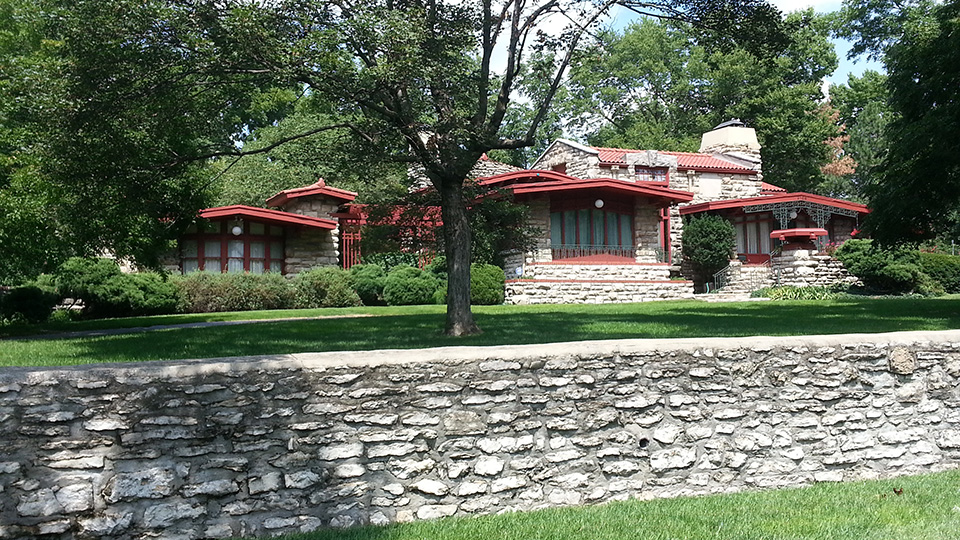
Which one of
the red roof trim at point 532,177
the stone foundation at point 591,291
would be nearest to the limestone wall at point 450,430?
the stone foundation at point 591,291

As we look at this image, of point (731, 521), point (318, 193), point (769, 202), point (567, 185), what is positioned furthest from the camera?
point (769, 202)

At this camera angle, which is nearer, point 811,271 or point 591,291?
point 591,291

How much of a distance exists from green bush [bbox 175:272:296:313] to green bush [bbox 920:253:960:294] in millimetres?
19965

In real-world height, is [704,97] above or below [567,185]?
above

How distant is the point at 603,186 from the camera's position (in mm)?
22781

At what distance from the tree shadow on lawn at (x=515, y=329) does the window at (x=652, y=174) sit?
13616mm

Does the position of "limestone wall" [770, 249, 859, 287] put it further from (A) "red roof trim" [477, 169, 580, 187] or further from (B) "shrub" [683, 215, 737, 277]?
(A) "red roof trim" [477, 169, 580, 187]

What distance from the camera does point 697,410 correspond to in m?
5.48

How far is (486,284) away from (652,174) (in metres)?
12.0

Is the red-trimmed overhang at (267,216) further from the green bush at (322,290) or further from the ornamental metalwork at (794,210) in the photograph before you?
the ornamental metalwork at (794,210)

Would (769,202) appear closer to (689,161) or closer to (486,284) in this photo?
(689,161)

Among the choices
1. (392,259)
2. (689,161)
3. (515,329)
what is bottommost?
(515,329)

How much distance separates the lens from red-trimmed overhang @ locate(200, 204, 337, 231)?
21109mm

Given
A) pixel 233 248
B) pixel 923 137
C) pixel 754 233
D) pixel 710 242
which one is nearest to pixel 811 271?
pixel 710 242
